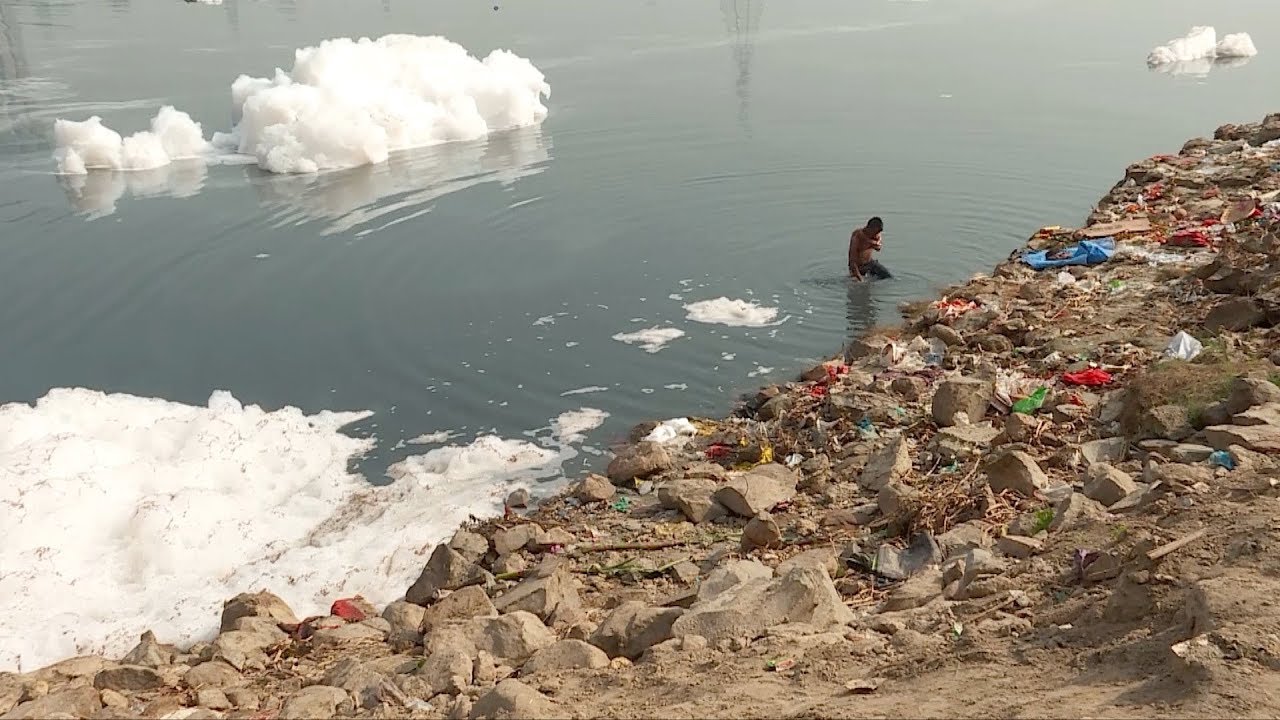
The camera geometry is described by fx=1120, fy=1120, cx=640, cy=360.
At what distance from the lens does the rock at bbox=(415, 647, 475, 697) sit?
5.28 meters

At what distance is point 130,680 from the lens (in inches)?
239

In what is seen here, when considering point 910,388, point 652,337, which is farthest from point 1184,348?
point 652,337

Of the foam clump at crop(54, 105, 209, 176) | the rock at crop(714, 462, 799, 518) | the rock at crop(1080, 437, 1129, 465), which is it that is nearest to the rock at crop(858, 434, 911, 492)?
the rock at crop(714, 462, 799, 518)

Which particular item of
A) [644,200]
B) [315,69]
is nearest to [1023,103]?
[644,200]

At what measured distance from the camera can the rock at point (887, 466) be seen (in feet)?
25.2

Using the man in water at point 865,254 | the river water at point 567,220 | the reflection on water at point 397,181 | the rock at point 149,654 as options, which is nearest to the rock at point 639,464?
the river water at point 567,220

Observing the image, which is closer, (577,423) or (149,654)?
(149,654)

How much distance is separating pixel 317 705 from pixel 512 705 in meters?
1.23

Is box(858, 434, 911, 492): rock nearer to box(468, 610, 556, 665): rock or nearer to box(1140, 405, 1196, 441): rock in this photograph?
box(1140, 405, 1196, 441): rock

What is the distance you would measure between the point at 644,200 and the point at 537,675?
40.7 feet

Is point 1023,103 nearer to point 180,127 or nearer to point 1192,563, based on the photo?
point 180,127

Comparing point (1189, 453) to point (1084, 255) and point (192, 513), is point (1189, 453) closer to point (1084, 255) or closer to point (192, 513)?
point (1084, 255)

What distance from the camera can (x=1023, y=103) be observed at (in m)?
23.2

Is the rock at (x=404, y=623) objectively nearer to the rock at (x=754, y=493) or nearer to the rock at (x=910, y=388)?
the rock at (x=754, y=493)
